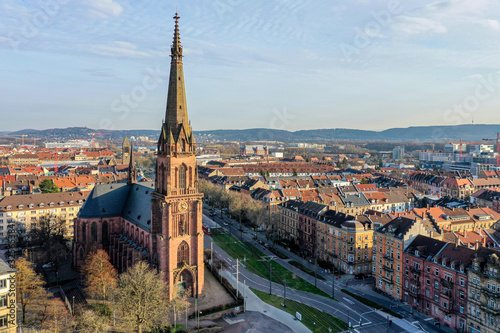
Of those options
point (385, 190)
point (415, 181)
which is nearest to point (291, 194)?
point (385, 190)

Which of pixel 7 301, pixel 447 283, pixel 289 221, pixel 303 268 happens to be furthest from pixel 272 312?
pixel 289 221

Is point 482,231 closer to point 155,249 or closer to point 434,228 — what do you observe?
point 434,228

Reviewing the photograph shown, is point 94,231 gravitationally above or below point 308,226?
above

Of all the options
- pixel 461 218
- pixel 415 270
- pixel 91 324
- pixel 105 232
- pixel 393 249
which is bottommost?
pixel 91 324

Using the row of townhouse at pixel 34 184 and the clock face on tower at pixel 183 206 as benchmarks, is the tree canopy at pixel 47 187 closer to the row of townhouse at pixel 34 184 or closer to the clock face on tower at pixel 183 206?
the row of townhouse at pixel 34 184

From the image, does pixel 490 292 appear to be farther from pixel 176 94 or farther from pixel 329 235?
pixel 176 94

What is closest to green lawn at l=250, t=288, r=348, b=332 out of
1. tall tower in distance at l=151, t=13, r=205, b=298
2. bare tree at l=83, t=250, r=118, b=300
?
tall tower in distance at l=151, t=13, r=205, b=298

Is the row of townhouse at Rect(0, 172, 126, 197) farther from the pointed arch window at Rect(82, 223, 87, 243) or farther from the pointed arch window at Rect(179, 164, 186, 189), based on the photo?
the pointed arch window at Rect(179, 164, 186, 189)
